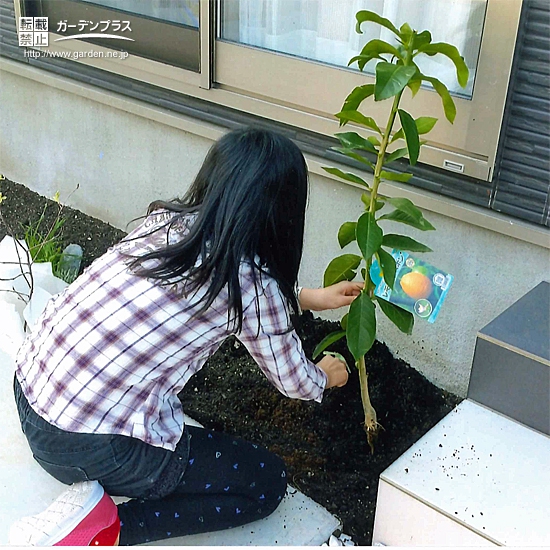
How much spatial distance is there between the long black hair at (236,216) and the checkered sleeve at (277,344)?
42 mm

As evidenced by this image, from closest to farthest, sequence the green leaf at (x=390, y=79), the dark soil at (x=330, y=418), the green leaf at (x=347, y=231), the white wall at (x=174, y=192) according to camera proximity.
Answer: the green leaf at (x=390, y=79) → the green leaf at (x=347, y=231) → the dark soil at (x=330, y=418) → the white wall at (x=174, y=192)

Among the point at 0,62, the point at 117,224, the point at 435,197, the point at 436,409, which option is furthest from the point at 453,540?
the point at 0,62

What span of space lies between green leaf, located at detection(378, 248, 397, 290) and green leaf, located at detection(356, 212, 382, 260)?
5cm

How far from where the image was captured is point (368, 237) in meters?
1.49

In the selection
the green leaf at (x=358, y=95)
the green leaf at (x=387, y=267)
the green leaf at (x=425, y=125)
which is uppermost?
the green leaf at (x=358, y=95)

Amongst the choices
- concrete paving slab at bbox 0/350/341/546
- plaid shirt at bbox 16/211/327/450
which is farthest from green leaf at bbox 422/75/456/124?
concrete paving slab at bbox 0/350/341/546

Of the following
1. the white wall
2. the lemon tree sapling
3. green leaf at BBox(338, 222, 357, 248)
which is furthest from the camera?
the white wall

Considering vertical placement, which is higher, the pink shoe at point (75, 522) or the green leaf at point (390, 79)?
the green leaf at point (390, 79)

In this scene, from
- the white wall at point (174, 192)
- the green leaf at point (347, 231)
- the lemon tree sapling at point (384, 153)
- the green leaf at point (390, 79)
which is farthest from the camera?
the white wall at point (174, 192)

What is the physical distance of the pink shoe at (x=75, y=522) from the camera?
136 centimetres

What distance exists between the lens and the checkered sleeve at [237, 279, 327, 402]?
4.69 feet

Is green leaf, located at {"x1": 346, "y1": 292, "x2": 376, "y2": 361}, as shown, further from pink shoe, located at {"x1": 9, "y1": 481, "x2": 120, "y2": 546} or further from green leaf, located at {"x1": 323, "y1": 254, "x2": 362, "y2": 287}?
pink shoe, located at {"x1": 9, "y1": 481, "x2": 120, "y2": 546}

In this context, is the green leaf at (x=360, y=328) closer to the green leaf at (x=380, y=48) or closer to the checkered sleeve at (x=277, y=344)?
the checkered sleeve at (x=277, y=344)

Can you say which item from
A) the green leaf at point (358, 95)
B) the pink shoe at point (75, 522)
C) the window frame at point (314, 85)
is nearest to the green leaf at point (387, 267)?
the green leaf at point (358, 95)
